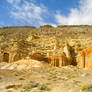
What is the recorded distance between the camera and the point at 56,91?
6.57 meters

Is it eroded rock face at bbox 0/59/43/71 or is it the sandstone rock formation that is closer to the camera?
eroded rock face at bbox 0/59/43/71

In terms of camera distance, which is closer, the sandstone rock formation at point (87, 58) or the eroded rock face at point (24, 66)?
the eroded rock face at point (24, 66)

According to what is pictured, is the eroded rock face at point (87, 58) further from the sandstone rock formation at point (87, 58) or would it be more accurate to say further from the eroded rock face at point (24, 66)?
the eroded rock face at point (24, 66)

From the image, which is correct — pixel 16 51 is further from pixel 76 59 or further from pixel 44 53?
pixel 76 59

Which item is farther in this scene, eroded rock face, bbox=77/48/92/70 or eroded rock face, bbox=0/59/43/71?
eroded rock face, bbox=77/48/92/70

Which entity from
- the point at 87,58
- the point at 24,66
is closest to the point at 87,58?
the point at 87,58

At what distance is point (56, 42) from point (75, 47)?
225 inches

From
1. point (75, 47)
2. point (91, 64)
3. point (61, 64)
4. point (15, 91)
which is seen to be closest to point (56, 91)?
point (15, 91)

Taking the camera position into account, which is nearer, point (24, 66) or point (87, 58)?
point (24, 66)

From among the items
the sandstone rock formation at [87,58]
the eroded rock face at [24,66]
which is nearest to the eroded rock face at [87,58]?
the sandstone rock formation at [87,58]

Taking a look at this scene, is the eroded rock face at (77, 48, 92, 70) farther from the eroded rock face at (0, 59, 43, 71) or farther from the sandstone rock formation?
the eroded rock face at (0, 59, 43, 71)

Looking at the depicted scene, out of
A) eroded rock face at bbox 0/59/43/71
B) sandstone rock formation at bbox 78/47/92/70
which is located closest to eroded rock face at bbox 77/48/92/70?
sandstone rock formation at bbox 78/47/92/70

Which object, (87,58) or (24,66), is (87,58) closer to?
(87,58)

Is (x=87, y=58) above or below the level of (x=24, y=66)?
above
